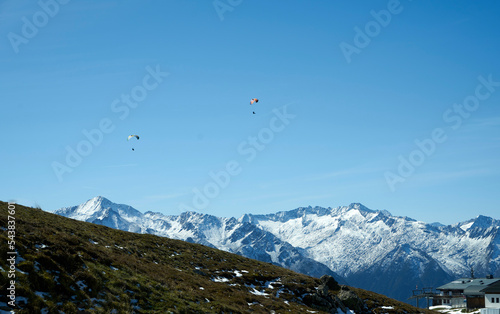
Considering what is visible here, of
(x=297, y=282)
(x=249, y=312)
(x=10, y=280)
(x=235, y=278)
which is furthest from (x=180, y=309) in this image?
(x=297, y=282)

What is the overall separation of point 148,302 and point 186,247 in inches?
1392

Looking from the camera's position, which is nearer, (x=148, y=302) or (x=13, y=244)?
(x=13, y=244)

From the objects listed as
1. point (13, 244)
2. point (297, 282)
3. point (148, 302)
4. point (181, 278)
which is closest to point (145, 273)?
point (181, 278)

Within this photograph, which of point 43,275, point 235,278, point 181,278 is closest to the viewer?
point 43,275

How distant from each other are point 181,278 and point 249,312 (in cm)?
774

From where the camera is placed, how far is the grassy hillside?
75.8 feet

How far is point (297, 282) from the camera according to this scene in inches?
2114

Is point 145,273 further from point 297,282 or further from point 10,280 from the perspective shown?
point 297,282

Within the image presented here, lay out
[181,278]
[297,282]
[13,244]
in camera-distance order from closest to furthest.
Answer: [13,244] < [181,278] < [297,282]

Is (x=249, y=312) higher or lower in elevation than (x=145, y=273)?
lower

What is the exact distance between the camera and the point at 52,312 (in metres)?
21.0

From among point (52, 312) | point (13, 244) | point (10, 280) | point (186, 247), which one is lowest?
point (52, 312)

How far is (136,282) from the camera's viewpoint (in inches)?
1177

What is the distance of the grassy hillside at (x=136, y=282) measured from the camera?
75.8 ft
